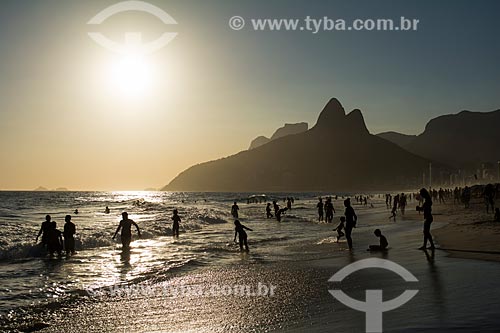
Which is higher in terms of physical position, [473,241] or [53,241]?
[473,241]

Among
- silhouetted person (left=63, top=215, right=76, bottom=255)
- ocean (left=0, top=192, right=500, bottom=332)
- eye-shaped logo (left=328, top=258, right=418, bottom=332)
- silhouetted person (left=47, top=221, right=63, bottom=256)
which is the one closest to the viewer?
eye-shaped logo (left=328, top=258, right=418, bottom=332)

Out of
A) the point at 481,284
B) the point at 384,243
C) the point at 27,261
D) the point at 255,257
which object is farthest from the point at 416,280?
the point at 27,261

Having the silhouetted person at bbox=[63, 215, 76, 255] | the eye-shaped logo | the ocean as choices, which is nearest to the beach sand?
the ocean

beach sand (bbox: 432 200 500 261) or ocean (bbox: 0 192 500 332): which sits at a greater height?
beach sand (bbox: 432 200 500 261)

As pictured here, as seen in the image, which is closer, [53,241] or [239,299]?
[239,299]

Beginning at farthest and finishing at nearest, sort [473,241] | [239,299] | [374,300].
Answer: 1. [473,241]
2. [239,299]
3. [374,300]

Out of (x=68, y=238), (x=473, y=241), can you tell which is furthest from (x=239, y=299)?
(x=68, y=238)

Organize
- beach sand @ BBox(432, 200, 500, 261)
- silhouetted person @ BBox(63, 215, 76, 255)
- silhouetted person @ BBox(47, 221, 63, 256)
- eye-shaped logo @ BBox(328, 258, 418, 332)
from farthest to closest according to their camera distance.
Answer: silhouetted person @ BBox(63, 215, 76, 255) < silhouetted person @ BBox(47, 221, 63, 256) < beach sand @ BBox(432, 200, 500, 261) < eye-shaped logo @ BBox(328, 258, 418, 332)

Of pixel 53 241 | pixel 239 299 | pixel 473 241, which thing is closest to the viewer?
pixel 239 299

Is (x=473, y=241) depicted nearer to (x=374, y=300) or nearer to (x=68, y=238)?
(x=374, y=300)

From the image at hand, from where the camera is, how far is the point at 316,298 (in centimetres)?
930

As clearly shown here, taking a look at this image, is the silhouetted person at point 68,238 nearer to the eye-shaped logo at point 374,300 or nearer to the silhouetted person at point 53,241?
the silhouetted person at point 53,241

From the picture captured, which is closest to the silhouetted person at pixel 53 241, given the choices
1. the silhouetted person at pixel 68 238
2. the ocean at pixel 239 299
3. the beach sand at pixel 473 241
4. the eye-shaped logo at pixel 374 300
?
the ocean at pixel 239 299

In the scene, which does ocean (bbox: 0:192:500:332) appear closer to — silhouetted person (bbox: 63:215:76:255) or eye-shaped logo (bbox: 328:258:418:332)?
eye-shaped logo (bbox: 328:258:418:332)
